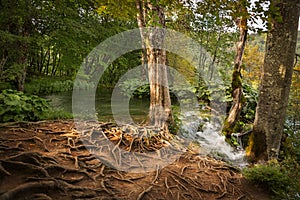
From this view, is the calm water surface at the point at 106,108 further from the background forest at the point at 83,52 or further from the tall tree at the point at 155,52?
the tall tree at the point at 155,52

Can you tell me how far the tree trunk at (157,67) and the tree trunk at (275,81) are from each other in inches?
105

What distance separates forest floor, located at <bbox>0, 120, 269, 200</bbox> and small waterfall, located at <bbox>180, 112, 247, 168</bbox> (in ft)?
2.68

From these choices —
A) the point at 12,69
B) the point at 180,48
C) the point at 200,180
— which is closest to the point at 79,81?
the point at 180,48

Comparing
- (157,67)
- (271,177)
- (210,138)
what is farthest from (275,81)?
(210,138)

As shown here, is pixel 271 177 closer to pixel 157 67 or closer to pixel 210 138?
pixel 210 138

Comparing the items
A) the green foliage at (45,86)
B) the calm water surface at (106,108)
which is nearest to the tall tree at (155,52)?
the calm water surface at (106,108)

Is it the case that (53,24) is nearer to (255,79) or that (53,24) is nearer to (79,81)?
(79,81)

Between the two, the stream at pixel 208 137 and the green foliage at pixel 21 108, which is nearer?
the green foliage at pixel 21 108

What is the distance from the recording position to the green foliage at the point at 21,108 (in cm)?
548

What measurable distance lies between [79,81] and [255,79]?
50.9 ft

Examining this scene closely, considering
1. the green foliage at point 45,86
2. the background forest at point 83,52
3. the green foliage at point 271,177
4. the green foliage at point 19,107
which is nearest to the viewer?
the green foliage at point 271,177

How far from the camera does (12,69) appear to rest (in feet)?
22.2

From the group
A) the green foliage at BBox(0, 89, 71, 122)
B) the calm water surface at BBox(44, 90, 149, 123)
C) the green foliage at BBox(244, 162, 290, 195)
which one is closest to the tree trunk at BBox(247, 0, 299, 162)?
the green foliage at BBox(244, 162, 290, 195)

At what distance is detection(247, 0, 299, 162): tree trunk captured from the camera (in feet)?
15.5
